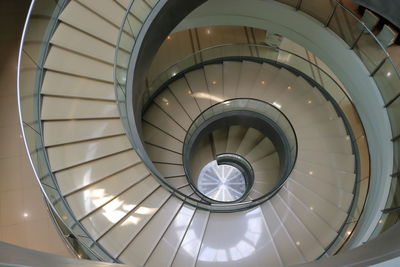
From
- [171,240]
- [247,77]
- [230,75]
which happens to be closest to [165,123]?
[230,75]

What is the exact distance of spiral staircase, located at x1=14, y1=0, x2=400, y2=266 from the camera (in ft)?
16.3

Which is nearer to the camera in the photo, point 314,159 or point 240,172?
point 314,159

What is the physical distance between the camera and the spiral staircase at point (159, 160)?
495 centimetres

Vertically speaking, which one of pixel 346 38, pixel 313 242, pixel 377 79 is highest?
pixel 346 38

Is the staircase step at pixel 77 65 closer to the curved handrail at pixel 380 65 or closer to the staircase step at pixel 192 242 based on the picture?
the staircase step at pixel 192 242

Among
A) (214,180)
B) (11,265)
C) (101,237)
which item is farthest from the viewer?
(214,180)

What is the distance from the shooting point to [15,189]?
5414 millimetres

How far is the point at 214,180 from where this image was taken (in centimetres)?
1167

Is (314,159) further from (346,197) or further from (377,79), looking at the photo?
(377,79)

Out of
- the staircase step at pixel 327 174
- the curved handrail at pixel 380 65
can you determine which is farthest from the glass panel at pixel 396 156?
the staircase step at pixel 327 174

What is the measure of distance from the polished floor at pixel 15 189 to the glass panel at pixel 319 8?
5987 millimetres

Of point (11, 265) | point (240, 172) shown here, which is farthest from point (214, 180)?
point (11, 265)

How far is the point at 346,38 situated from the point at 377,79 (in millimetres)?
1116

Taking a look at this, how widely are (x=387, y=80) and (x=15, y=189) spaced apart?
6.41 meters
